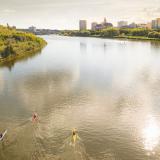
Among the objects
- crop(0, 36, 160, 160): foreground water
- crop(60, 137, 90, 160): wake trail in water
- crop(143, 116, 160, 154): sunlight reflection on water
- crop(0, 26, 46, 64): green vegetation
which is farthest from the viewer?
crop(0, 26, 46, 64): green vegetation

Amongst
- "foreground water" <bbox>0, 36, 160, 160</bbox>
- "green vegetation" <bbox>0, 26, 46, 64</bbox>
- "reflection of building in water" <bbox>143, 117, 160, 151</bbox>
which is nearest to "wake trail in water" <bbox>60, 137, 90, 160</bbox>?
"foreground water" <bbox>0, 36, 160, 160</bbox>

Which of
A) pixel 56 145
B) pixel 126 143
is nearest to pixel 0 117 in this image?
pixel 56 145

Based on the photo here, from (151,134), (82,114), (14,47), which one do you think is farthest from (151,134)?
(14,47)

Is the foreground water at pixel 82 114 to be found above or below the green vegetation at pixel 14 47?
below

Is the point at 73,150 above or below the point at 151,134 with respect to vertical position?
above

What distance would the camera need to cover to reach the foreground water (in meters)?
26.1

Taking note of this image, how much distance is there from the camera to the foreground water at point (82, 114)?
1029 inches

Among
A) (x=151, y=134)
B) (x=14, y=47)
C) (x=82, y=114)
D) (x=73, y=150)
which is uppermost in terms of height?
(x=14, y=47)

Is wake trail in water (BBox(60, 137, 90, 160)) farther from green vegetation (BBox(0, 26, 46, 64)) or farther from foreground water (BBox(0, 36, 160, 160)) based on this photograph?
green vegetation (BBox(0, 26, 46, 64))

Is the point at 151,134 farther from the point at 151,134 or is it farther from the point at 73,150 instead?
the point at 73,150

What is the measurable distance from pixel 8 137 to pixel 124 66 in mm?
46772

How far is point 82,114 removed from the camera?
115 feet

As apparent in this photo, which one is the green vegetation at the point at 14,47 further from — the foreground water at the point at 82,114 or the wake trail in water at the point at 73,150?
the wake trail in water at the point at 73,150

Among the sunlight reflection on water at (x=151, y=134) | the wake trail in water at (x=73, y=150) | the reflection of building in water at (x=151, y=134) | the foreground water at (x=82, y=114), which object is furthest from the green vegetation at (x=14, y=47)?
the wake trail in water at (x=73, y=150)
